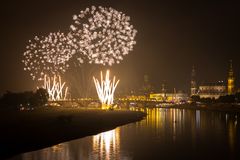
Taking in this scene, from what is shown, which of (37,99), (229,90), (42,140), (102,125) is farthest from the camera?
(229,90)

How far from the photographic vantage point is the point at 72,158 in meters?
23.9

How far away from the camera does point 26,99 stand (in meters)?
94.7

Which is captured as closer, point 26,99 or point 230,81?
point 26,99

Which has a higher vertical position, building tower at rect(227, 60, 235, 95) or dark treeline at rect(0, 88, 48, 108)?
building tower at rect(227, 60, 235, 95)

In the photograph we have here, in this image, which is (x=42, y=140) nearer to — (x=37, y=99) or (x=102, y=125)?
(x=102, y=125)

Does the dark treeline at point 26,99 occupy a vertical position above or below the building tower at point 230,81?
below

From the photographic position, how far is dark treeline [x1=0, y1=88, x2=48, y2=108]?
92438 mm

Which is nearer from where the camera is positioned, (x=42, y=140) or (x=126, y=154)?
(x=126, y=154)

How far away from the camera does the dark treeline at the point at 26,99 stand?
92.4m

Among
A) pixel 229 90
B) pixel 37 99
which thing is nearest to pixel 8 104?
pixel 37 99

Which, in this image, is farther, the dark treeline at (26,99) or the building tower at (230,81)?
the building tower at (230,81)

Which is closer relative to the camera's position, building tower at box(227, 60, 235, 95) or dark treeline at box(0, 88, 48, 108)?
dark treeline at box(0, 88, 48, 108)

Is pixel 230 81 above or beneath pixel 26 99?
above

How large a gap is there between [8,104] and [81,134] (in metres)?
62.9
